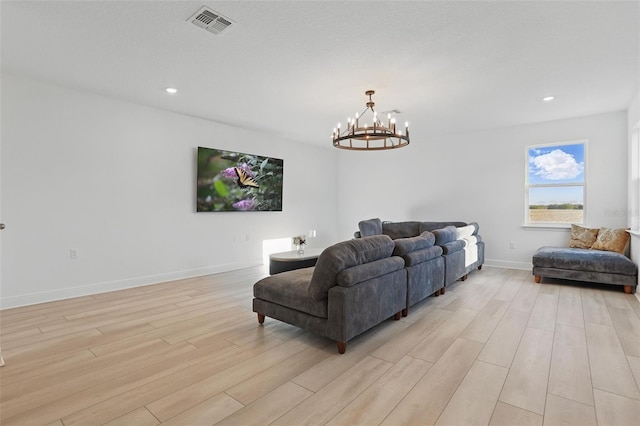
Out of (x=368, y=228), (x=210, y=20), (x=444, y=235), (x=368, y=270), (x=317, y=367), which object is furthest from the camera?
(x=368, y=228)

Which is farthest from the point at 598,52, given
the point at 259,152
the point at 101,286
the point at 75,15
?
the point at 101,286

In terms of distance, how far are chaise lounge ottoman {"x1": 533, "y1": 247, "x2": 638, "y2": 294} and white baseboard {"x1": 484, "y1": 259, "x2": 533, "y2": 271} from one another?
3.16ft

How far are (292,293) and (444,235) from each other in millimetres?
2386

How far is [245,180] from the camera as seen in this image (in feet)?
20.0

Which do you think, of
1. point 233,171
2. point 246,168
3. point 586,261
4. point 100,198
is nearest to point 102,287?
point 100,198

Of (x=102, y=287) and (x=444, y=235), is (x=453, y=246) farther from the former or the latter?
(x=102, y=287)

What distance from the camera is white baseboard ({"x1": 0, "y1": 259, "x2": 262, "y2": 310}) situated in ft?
12.4

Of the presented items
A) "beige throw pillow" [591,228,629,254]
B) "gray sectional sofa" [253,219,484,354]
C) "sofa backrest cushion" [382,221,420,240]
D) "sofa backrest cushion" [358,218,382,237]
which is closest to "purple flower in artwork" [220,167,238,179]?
"sofa backrest cushion" [358,218,382,237]

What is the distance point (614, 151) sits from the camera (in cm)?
514

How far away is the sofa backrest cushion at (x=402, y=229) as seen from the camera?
255 inches

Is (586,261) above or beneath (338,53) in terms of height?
beneath

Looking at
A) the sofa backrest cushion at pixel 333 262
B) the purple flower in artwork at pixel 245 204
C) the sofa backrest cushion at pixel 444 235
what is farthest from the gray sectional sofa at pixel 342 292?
the purple flower in artwork at pixel 245 204

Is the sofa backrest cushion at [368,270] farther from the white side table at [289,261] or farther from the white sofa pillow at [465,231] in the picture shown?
the white sofa pillow at [465,231]

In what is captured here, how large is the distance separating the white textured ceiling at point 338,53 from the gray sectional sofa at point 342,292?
1860 millimetres
